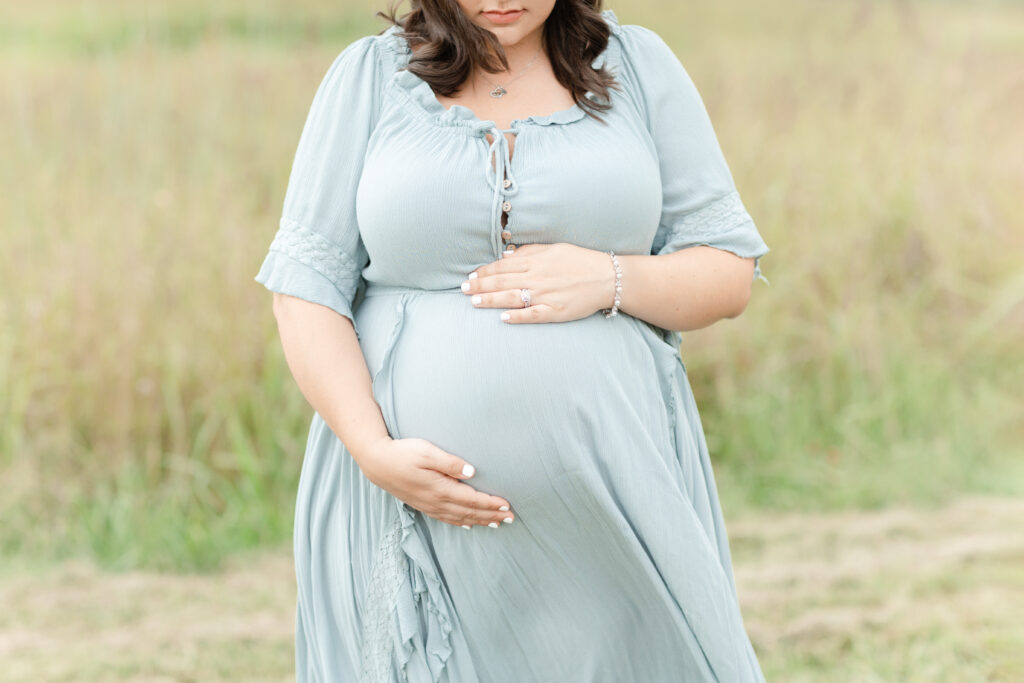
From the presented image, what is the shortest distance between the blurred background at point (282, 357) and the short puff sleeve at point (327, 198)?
1.50 meters

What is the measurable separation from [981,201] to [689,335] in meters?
1.35

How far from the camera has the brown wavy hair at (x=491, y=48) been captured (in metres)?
1.66

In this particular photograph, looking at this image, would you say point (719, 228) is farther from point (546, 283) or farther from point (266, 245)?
point (266, 245)

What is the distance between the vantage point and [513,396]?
1.57 metres

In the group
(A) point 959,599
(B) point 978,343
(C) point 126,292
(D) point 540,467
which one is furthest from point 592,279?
(B) point 978,343

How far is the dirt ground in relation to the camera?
2.70 metres

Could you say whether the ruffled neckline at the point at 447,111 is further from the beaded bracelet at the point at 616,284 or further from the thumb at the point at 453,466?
the thumb at the point at 453,466

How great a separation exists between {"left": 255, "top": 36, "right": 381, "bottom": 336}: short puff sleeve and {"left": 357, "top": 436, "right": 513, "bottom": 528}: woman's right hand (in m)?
0.25

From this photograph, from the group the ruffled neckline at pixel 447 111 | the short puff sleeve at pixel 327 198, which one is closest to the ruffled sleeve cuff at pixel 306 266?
the short puff sleeve at pixel 327 198

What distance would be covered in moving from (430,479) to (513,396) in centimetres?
18

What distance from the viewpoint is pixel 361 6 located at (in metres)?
3.94

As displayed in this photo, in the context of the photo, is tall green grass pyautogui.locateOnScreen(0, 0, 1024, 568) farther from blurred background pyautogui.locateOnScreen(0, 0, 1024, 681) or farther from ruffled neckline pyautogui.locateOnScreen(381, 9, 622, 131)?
ruffled neckline pyautogui.locateOnScreen(381, 9, 622, 131)

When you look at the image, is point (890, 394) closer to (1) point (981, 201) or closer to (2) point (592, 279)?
(1) point (981, 201)

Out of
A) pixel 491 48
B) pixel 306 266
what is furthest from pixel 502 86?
pixel 306 266
